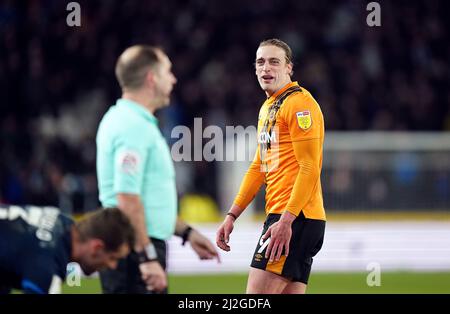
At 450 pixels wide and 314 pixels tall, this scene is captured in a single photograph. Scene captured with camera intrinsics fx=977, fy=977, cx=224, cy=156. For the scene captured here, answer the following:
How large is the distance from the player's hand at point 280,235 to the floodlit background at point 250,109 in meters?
6.11

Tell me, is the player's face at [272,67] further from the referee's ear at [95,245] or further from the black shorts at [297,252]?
the referee's ear at [95,245]

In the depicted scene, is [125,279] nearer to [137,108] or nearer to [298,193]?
[137,108]

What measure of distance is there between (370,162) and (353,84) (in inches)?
117

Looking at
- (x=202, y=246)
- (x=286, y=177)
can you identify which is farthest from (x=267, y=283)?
(x=286, y=177)

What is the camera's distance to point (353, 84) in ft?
61.9

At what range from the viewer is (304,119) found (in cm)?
607

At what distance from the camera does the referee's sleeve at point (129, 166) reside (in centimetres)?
538

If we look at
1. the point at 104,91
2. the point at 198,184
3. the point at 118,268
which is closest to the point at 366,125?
the point at 198,184

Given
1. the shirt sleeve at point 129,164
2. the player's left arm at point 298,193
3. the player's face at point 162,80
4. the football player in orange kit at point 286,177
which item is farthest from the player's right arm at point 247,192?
the shirt sleeve at point 129,164

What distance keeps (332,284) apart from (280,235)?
6.67 m

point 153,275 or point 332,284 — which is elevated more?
point 153,275

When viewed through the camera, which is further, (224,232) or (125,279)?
(224,232)

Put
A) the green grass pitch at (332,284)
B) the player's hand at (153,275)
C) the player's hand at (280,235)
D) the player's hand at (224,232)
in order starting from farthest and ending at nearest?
the green grass pitch at (332,284) → the player's hand at (224,232) → the player's hand at (280,235) → the player's hand at (153,275)
